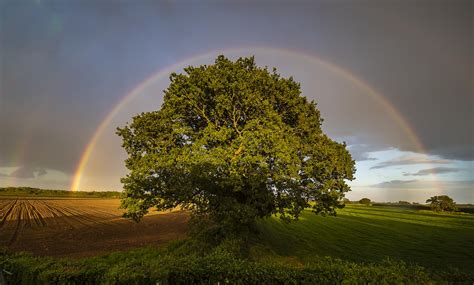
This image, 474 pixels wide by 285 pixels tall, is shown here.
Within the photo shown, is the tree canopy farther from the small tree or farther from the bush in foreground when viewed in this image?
the small tree

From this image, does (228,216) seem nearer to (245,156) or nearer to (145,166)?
(245,156)

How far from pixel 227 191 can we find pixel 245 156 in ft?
11.8

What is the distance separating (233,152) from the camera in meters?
24.5

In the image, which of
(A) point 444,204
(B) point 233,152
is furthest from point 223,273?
(A) point 444,204

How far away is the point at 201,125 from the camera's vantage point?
1115 inches

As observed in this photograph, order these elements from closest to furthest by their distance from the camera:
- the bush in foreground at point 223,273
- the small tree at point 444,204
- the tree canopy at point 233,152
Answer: the bush in foreground at point 223,273 < the tree canopy at point 233,152 < the small tree at point 444,204

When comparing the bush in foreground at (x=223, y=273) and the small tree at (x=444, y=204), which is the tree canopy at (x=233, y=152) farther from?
the small tree at (x=444, y=204)

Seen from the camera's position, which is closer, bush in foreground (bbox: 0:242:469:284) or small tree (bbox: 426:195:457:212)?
bush in foreground (bbox: 0:242:469:284)

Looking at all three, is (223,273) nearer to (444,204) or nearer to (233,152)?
(233,152)

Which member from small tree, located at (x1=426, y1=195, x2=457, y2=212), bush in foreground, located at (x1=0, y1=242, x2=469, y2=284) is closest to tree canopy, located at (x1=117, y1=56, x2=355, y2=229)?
bush in foreground, located at (x1=0, y1=242, x2=469, y2=284)

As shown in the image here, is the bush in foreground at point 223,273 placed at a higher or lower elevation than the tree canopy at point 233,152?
lower

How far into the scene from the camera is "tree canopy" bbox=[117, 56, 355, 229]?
2294 cm

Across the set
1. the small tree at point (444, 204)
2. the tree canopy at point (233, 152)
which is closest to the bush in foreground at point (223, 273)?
the tree canopy at point (233, 152)

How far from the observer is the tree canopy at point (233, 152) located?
22938 mm
